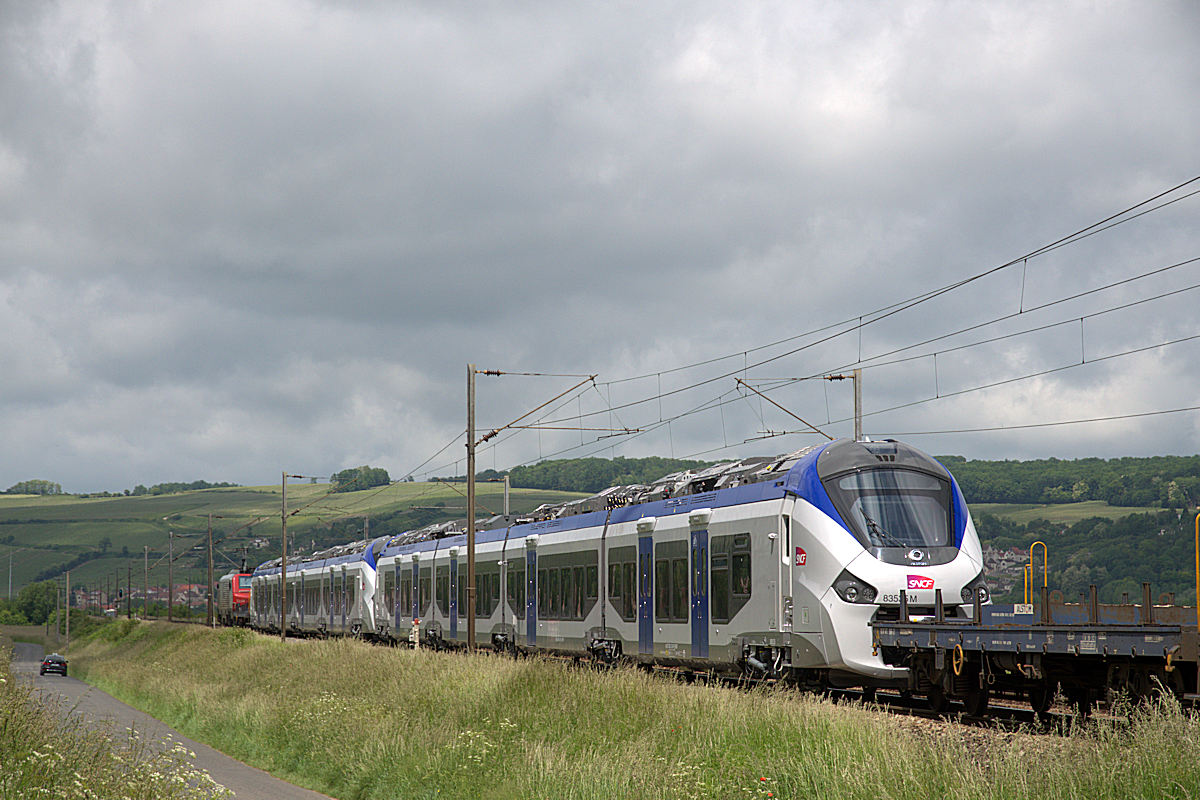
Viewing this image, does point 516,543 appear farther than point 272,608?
No

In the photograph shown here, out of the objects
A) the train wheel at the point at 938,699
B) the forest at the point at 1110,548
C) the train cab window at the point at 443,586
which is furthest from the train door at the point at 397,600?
the train wheel at the point at 938,699

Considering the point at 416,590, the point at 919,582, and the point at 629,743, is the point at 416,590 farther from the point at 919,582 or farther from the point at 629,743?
the point at 629,743

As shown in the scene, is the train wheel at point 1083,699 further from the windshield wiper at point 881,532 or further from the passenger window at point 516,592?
the passenger window at point 516,592

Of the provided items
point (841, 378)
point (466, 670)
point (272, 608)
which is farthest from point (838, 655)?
point (272, 608)

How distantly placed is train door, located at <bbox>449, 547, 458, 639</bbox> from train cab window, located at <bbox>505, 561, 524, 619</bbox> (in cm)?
580

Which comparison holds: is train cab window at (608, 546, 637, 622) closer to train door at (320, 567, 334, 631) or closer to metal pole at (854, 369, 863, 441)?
metal pole at (854, 369, 863, 441)

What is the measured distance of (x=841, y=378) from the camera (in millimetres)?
38188

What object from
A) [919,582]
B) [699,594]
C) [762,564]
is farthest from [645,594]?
[919,582]

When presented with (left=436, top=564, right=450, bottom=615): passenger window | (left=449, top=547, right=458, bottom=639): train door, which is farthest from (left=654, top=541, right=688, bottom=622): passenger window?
(left=436, top=564, right=450, bottom=615): passenger window

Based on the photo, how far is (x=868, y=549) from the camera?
20.1 metres

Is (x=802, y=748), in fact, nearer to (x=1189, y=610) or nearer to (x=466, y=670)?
(x=1189, y=610)

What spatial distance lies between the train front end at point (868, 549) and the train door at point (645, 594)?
215 inches

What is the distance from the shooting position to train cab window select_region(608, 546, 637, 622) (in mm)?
26828

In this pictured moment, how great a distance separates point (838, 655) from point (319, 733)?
9.75 m
